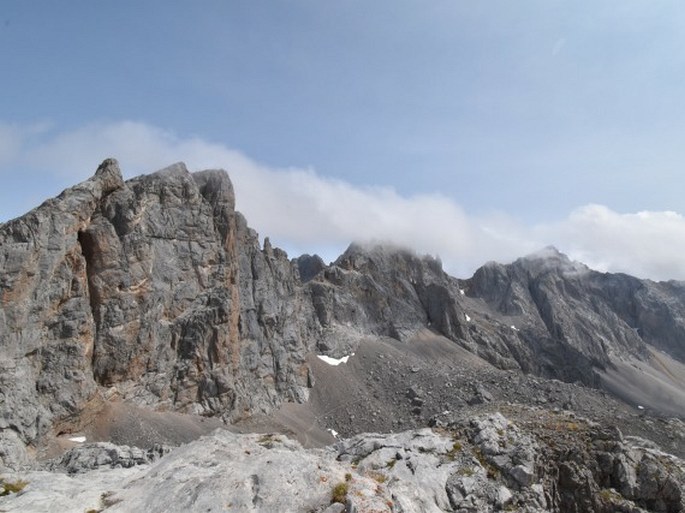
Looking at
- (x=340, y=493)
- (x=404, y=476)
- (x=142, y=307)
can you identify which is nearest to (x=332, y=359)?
(x=142, y=307)

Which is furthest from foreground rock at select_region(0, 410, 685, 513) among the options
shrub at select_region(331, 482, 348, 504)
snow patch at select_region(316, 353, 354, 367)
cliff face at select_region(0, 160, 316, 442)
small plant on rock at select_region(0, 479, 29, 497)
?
snow patch at select_region(316, 353, 354, 367)

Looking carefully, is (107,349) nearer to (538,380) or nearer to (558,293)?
(538,380)

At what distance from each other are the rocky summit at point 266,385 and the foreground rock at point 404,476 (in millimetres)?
105

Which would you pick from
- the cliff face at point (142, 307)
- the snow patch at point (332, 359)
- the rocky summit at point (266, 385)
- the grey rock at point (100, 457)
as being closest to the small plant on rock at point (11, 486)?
the rocky summit at point (266, 385)

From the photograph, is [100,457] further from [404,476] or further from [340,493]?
[340,493]

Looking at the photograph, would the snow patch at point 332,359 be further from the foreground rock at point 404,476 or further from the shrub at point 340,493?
the shrub at point 340,493

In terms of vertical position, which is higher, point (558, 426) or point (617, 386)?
point (558, 426)

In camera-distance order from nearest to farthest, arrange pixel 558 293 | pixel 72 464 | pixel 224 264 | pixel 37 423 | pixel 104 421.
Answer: pixel 72 464, pixel 37 423, pixel 104 421, pixel 224 264, pixel 558 293

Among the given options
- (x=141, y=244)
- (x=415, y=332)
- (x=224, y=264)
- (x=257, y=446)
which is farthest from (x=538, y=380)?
(x=257, y=446)

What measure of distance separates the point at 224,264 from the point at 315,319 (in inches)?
1489

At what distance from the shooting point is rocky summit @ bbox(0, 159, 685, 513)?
19.3 meters

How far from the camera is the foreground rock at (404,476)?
54.0ft

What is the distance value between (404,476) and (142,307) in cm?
A: 6678

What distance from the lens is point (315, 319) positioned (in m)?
124
